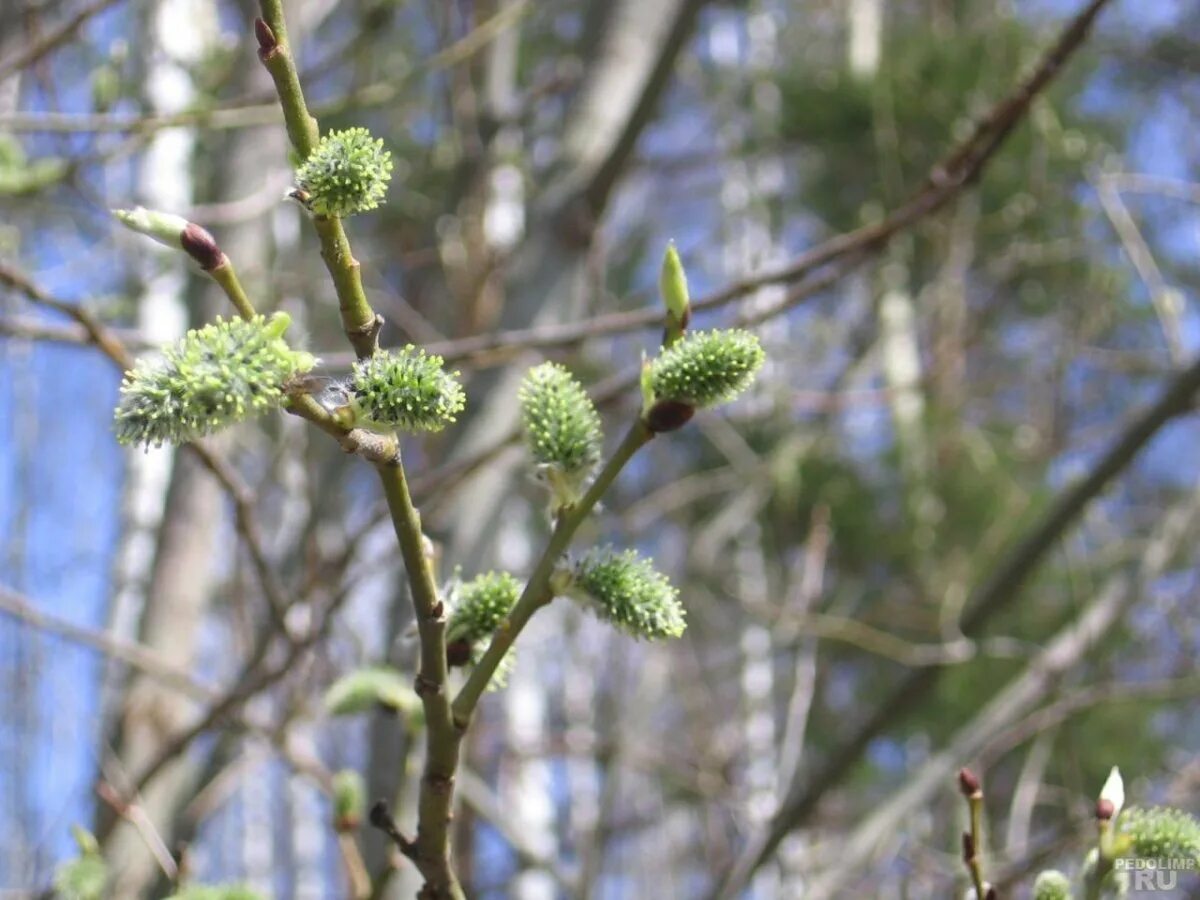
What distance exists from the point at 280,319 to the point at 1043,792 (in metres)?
2.88

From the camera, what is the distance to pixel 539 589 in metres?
0.68

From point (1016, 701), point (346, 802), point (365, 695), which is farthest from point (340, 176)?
point (1016, 701)

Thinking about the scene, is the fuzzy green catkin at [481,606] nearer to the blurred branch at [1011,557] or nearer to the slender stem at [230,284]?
the slender stem at [230,284]

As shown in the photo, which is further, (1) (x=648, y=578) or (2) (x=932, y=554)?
(2) (x=932, y=554)

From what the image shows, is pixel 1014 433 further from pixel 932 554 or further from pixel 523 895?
pixel 523 895

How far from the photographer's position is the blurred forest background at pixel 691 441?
1.78 m

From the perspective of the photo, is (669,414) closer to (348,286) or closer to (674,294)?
(674,294)

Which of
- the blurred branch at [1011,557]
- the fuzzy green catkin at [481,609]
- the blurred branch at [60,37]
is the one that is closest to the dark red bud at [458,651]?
the fuzzy green catkin at [481,609]

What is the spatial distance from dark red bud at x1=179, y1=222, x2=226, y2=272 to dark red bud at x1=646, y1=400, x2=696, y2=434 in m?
0.24

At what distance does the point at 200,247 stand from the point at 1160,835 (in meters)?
0.64

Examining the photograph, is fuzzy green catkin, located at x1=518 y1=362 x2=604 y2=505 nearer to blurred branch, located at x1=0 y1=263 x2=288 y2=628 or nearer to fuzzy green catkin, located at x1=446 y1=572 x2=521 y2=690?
fuzzy green catkin, located at x1=446 y1=572 x2=521 y2=690

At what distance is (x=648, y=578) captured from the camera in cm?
71

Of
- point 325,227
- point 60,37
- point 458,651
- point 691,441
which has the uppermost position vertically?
point 691,441

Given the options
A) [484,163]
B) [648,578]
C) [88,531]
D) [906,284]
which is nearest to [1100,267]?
[906,284]
